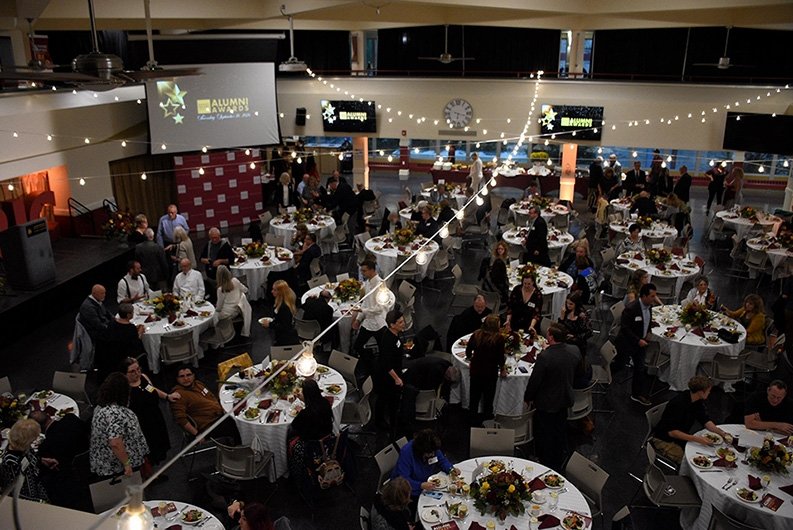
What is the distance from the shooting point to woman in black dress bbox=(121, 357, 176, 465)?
6180 millimetres

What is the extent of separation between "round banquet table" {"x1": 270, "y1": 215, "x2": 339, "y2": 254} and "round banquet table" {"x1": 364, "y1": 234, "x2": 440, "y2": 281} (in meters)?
1.43

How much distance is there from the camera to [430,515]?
16.8 feet

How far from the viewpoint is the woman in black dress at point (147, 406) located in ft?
20.3

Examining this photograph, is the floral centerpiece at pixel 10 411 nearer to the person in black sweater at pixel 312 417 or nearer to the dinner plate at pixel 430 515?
the person in black sweater at pixel 312 417

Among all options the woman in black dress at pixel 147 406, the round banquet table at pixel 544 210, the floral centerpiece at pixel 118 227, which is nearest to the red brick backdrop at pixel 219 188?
the floral centerpiece at pixel 118 227

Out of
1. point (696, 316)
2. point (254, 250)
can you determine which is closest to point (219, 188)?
point (254, 250)

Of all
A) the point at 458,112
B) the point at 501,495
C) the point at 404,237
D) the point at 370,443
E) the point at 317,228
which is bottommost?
the point at 370,443

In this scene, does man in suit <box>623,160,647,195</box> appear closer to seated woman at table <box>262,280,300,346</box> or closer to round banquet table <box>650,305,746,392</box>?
round banquet table <box>650,305,746,392</box>

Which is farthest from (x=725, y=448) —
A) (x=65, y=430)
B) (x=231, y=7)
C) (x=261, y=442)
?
(x=231, y=7)

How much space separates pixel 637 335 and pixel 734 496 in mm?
2837

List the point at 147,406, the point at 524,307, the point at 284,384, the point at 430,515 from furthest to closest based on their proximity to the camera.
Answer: the point at 524,307 < the point at 284,384 < the point at 147,406 < the point at 430,515

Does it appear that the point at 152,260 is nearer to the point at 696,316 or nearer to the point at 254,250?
the point at 254,250

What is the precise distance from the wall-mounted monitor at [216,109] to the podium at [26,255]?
491cm

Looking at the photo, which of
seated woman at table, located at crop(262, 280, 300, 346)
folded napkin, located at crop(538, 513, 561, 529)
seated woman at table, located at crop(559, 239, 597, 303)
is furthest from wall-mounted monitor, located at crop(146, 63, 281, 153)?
folded napkin, located at crop(538, 513, 561, 529)
